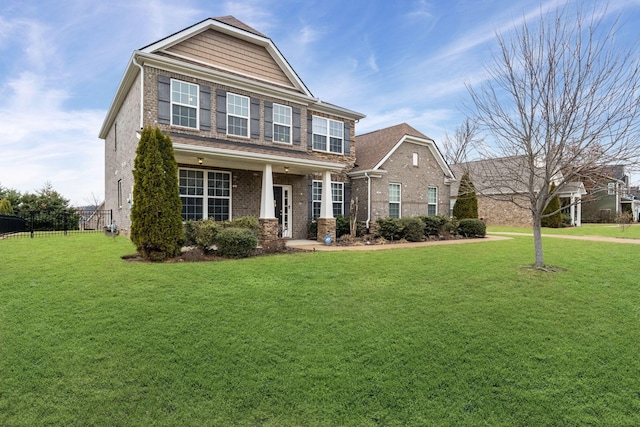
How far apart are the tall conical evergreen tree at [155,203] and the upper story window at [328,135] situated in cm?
832

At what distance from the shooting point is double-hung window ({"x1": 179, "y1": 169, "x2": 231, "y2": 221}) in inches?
499

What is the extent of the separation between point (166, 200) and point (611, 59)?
1042 cm

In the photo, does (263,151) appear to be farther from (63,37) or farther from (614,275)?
(614,275)

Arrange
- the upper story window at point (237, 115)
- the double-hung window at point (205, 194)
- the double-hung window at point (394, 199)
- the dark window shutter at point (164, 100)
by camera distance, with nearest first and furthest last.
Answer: the dark window shutter at point (164, 100) → the double-hung window at point (205, 194) → the upper story window at point (237, 115) → the double-hung window at point (394, 199)

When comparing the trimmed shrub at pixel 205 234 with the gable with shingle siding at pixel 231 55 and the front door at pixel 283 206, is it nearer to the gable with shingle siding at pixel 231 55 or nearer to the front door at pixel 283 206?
the front door at pixel 283 206

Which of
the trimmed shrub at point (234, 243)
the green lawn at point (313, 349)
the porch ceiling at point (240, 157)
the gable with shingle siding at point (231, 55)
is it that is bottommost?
the green lawn at point (313, 349)

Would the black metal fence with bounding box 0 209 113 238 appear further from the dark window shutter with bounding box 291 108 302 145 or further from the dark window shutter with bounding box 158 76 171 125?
the dark window shutter with bounding box 291 108 302 145

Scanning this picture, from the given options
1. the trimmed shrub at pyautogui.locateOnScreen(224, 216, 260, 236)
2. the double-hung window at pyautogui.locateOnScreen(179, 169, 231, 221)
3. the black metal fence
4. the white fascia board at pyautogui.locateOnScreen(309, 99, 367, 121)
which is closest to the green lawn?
the trimmed shrub at pyautogui.locateOnScreen(224, 216, 260, 236)

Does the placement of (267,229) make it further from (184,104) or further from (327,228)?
(184,104)

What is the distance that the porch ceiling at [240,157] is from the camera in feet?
36.5

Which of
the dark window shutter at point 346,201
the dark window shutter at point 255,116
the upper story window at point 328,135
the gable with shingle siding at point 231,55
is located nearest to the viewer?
the gable with shingle siding at point 231,55

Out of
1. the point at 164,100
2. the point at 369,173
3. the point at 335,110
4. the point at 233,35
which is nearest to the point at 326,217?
the point at 369,173

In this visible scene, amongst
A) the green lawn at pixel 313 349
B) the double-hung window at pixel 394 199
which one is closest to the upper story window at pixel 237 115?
the green lawn at pixel 313 349

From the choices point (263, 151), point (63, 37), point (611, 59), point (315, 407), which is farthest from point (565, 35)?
point (63, 37)
